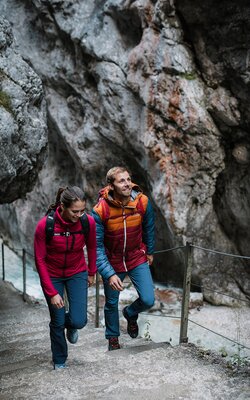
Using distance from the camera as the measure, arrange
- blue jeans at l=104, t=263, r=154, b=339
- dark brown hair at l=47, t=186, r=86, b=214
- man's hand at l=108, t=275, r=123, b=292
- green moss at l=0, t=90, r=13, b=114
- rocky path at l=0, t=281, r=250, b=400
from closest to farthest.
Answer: rocky path at l=0, t=281, r=250, b=400 < dark brown hair at l=47, t=186, r=86, b=214 < man's hand at l=108, t=275, r=123, b=292 < blue jeans at l=104, t=263, r=154, b=339 < green moss at l=0, t=90, r=13, b=114

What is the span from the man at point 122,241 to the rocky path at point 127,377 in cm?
46

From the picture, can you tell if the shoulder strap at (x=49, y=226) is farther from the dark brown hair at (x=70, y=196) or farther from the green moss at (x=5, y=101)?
the green moss at (x=5, y=101)

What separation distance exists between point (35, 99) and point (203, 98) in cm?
548

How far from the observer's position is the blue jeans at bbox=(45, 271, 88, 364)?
377cm

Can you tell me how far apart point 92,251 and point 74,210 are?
557 millimetres

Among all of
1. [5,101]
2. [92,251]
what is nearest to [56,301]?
[92,251]

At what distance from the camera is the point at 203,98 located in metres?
11.0

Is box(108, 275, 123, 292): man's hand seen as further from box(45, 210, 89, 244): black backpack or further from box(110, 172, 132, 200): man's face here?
box(110, 172, 132, 200): man's face

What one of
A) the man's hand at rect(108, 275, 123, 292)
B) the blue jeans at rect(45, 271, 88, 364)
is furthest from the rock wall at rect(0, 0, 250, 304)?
the blue jeans at rect(45, 271, 88, 364)

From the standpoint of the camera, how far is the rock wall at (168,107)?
10789 mm

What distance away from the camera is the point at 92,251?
3836mm

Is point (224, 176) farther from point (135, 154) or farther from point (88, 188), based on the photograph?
point (88, 188)

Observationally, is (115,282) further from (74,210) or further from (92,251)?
(74,210)

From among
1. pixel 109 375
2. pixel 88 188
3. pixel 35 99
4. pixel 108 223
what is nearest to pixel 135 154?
pixel 88 188
